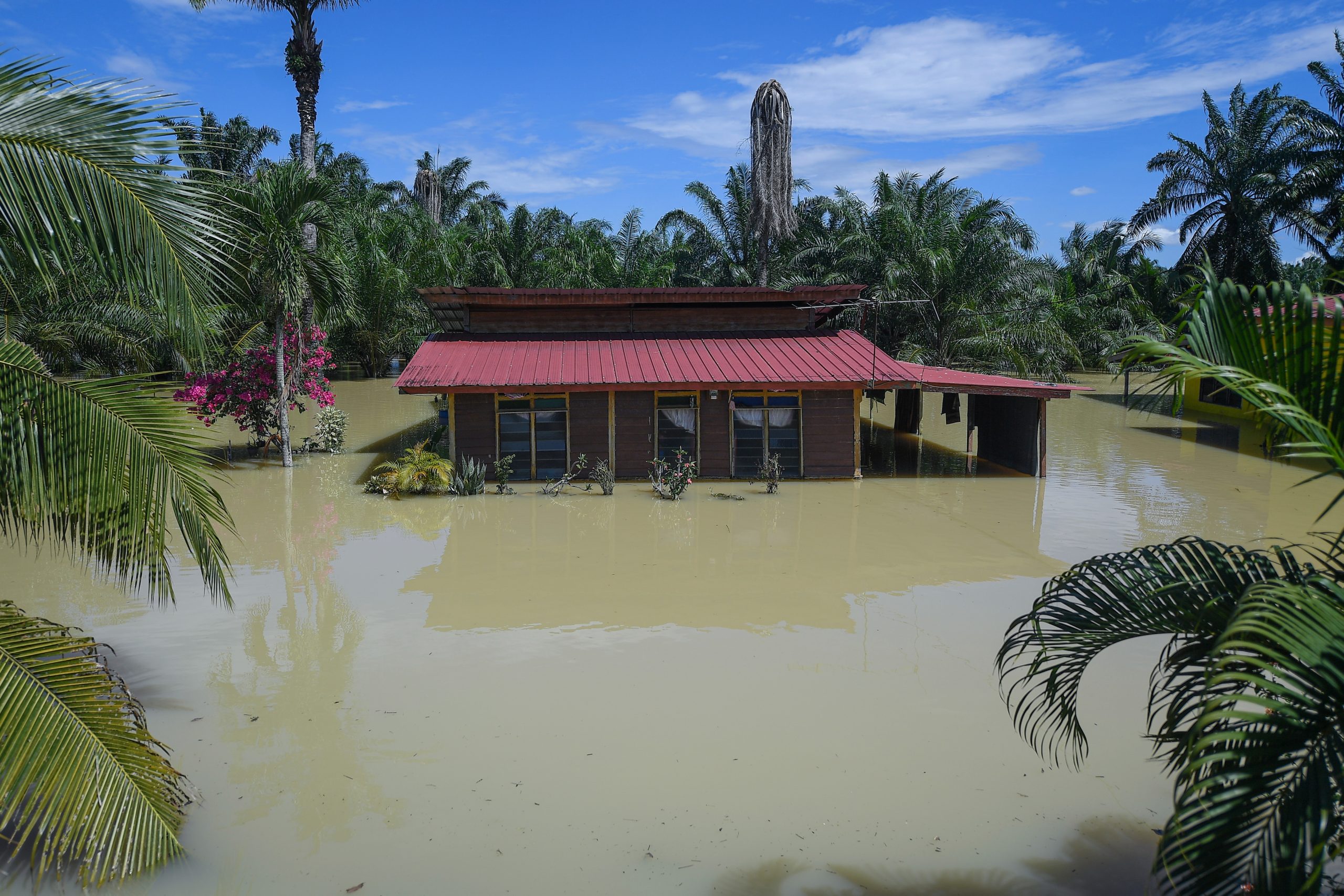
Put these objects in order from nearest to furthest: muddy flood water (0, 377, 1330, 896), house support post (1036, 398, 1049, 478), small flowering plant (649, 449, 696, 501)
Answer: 1. muddy flood water (0, 377, 1330, 896)
2. small flowering plant (649, 449, 696, 501)
3. house support post (1036, 398, 1049, 478)

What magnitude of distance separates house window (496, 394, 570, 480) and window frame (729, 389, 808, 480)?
3.27 metres

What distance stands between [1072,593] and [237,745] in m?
5.97

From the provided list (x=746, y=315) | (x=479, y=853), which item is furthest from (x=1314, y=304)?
(x=746, y=315)

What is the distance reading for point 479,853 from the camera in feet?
18.1

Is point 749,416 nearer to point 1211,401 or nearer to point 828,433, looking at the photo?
point 828,433

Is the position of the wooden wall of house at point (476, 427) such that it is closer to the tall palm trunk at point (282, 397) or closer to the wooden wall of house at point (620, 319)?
the wooden wall of house at point (620, 319)

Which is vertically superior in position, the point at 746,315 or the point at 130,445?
the point at 746,315

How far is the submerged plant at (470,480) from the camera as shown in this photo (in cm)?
1672

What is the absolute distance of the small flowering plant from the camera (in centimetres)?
1631

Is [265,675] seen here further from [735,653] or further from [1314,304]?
[1314,304]

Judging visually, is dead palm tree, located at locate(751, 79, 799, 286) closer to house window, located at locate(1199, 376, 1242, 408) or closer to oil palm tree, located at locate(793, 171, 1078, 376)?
oil palm tree, located at locate(793, 171, 1078, 376)

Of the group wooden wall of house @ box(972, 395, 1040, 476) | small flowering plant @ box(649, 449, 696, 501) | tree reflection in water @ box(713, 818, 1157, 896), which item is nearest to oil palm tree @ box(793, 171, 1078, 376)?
wooden wall of house @ box(972, 395, 1040, 476)

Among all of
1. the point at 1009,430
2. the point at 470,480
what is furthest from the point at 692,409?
the point at 1009,430

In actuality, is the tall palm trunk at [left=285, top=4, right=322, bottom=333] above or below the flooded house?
above
